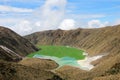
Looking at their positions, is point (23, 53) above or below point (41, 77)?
above

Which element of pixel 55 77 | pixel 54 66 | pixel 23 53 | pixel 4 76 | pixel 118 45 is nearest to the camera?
pixel 4 76

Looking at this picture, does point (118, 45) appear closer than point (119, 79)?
No

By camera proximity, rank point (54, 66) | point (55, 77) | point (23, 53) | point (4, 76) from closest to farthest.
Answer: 1. point (4, 76)
2. point (55, 77)
3. point (54, 66)
4. point (23, 53)

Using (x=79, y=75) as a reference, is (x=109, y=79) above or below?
below

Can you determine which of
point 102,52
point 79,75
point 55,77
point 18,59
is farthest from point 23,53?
→ point 55,77

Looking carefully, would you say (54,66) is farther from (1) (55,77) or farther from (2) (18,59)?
(1) (55,77)

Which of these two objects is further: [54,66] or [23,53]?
[23,53]

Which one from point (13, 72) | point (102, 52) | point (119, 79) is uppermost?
point (102, 52)

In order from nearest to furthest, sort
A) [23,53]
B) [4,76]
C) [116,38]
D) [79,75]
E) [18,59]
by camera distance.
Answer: [4,76], [79,75], [18,59], [116,38], [23,53]

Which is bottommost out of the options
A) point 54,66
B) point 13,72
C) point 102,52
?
point 13,72

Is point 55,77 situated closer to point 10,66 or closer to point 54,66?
point 10,66
